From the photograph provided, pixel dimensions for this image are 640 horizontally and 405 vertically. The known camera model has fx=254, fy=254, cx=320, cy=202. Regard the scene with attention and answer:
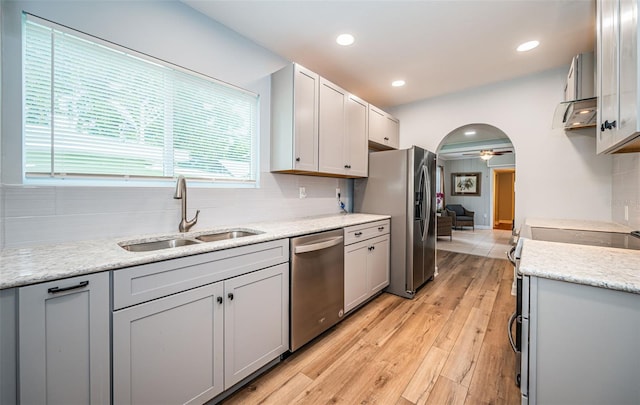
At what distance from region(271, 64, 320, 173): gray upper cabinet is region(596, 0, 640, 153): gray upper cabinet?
1.91m

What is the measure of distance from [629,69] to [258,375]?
238 centimetres

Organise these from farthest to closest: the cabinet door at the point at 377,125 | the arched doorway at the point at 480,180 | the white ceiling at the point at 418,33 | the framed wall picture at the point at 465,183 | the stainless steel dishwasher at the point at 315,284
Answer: the framed wall picture at the point at 465,183, the arched doorway at the point at 480,180, the cabinet door at the point at 377,125, the white ceiling at the point at 418,33, the stainless steel dishwasher at the point at 315,284

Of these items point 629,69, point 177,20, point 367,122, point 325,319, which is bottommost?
point 325,319

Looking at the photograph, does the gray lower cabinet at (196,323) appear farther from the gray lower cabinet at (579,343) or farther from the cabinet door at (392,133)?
the cabinet door at (392,133)

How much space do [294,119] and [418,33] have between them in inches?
51.8

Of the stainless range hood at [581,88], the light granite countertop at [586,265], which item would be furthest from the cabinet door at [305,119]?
the stainless range hood at [581,88]

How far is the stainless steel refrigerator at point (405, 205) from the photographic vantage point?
2.84 meters

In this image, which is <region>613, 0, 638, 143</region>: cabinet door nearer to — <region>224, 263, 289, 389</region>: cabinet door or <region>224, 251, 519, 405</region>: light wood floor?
<region>224, 251, 519, 405</region>: light wood floor

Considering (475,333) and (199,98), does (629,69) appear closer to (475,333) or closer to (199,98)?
(475,333)

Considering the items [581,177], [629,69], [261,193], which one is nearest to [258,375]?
[261,193]

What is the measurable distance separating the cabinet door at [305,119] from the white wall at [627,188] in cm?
253

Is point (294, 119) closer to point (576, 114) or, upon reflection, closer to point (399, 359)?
point (399, 359)

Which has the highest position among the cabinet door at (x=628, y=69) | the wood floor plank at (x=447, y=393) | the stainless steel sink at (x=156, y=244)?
the cabinet door at (x=628, y=69)

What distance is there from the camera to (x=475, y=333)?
2.14 m
